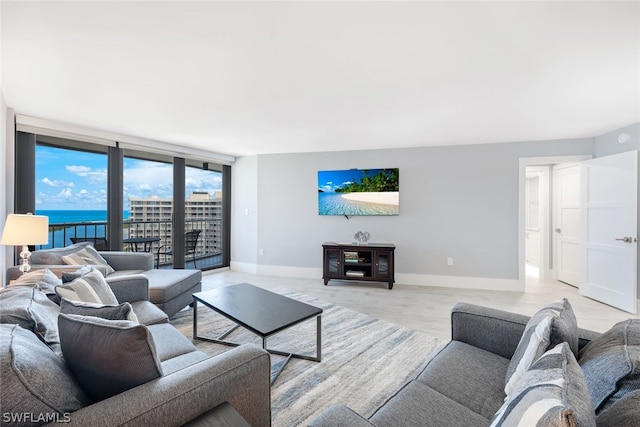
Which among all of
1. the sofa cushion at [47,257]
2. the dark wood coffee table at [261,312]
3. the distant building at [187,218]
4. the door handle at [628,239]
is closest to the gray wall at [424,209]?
the distant building at [187,218]

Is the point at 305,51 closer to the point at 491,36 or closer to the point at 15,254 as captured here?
the point at 491,36

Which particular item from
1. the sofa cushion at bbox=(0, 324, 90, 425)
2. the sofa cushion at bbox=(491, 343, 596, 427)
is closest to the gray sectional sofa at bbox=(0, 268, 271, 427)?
the sofa cushion at bbox=(0, 324, 90, 425)

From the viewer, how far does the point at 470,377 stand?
51.8 inches

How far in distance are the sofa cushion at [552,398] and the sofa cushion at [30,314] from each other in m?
1.52

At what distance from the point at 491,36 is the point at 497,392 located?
6.30 ft

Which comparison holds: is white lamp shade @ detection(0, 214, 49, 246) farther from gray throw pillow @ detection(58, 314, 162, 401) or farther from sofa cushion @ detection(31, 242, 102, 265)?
gray throw pillow @ detection(58, 314, 162, 401)

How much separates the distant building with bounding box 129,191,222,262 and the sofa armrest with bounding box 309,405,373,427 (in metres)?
4.61

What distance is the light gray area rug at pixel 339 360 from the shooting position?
1.77 m

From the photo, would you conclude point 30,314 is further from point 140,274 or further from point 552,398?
point 140,274

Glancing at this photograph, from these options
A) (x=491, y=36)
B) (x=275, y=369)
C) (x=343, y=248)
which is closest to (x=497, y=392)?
(x=275, y=369)

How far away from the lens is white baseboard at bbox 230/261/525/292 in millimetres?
4344

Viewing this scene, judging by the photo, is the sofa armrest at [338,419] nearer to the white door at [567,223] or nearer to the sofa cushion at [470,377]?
the sofa cushion at [470,377]

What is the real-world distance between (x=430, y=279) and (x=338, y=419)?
4149 mm

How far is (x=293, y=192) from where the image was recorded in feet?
17.4
